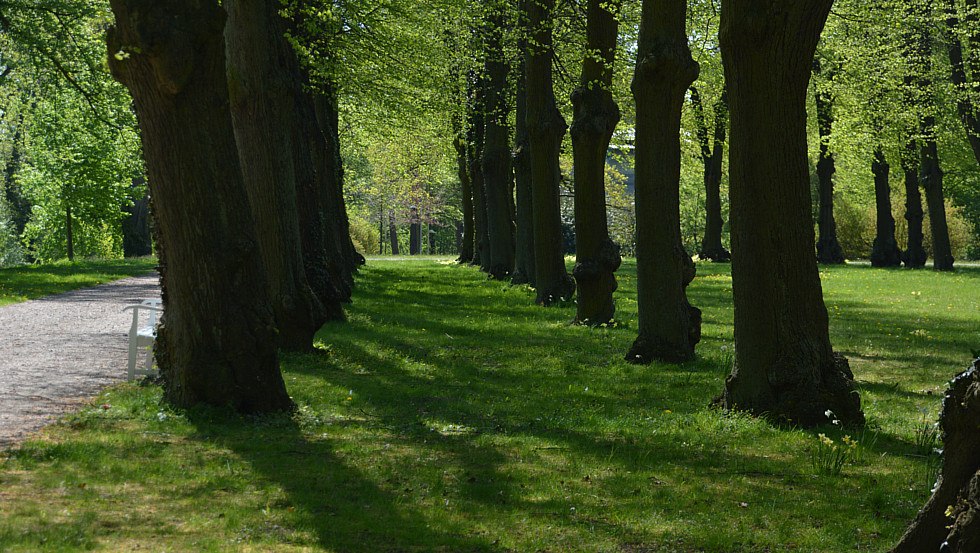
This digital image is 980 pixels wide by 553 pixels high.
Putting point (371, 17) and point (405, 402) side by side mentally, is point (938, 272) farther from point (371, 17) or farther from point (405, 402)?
point (405, 402)

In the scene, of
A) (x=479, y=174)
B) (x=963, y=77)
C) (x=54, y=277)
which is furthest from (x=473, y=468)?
(x=479, y=174)

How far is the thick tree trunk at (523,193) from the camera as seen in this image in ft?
81.9

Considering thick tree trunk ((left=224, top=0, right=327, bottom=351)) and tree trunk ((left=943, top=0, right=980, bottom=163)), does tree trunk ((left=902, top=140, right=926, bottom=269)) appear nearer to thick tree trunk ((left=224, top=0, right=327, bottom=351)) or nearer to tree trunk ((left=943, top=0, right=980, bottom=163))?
tree trunk ((left=943, top=0, right=980, bottom=163))

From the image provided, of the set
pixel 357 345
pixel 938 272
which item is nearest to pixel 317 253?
pixel 357 345

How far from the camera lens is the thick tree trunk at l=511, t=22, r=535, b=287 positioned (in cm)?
2497

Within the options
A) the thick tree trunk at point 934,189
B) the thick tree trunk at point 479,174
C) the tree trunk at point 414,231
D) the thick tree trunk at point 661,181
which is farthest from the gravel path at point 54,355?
the tree trunk at point 414,231

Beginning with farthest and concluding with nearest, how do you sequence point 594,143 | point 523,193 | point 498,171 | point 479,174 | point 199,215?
1. point 479,174
2. point 498,171
3. point 523,193
4. point 594,143
5. point 199,215

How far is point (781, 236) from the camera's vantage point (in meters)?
9.22

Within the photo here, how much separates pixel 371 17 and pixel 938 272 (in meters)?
25.5

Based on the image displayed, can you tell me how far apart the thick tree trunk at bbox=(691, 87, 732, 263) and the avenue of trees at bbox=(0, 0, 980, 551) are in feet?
5.85

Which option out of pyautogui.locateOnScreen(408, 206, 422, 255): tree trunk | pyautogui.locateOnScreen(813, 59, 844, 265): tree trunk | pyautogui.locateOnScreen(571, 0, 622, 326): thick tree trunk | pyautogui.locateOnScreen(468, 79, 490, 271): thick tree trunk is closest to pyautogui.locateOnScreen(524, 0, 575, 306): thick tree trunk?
pyautogui.locateOnScreen(571, 0, 622, 326): thick tree trunk

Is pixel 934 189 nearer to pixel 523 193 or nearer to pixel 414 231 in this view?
pixel 523 193

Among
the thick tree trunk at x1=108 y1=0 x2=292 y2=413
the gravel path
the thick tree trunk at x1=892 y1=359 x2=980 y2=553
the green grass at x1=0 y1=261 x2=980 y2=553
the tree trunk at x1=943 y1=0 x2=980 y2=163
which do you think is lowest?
the green grass at x1=0 y1=261 x2=980 y2=553

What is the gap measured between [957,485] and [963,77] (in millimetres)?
31015
